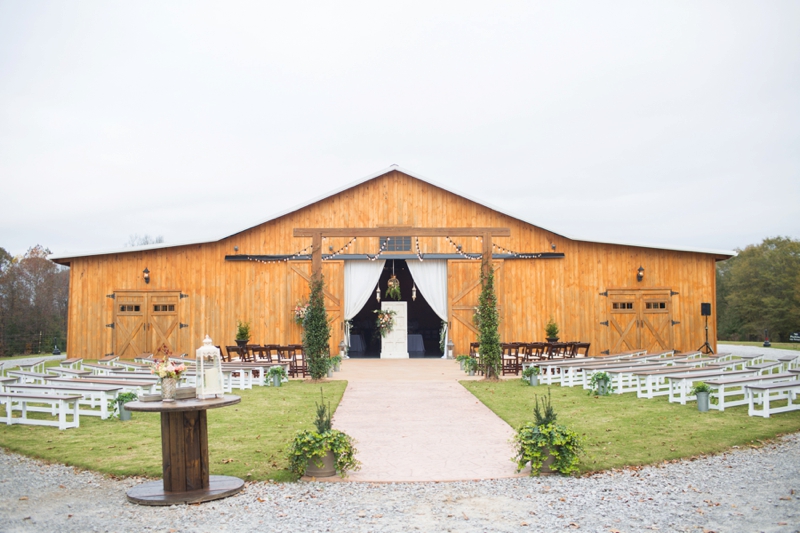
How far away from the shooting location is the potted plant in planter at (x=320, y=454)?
666 cm

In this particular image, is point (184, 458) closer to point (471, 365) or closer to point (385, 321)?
point (471, 365)

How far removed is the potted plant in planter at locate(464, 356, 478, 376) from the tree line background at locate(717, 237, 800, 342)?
3065cm

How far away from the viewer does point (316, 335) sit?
14.8 meters

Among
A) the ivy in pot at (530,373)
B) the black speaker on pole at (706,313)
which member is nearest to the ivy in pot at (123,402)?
the ivy in pot at (530,373)

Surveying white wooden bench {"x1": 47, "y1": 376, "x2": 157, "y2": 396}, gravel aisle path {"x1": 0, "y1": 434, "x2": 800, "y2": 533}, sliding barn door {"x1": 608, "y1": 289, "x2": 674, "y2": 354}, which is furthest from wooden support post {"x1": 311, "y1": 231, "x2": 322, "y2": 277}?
sliding barn door {"x1": 608, "y1": 289, "x2": 674, "y2": 354}

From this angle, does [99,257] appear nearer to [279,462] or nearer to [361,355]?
[361,355]

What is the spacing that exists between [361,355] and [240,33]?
11.2 m

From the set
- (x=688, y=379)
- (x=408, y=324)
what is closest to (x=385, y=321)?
(x=408, y=324)

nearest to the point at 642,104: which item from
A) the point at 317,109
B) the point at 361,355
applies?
the point at 317,109

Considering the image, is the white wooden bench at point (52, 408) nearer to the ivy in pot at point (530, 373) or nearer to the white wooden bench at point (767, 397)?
the ivy in pot at point (530, 373)

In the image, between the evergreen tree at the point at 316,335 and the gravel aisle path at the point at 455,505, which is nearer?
the gravel aisle path at the point at 455,505

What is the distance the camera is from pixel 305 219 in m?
20.9

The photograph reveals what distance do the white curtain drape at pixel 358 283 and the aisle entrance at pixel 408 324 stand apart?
2.69 metres

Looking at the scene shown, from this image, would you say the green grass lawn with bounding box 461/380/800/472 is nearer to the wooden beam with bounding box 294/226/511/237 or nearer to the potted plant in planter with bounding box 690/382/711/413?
the potted plant in planter with bounding box 690/382/711/413
